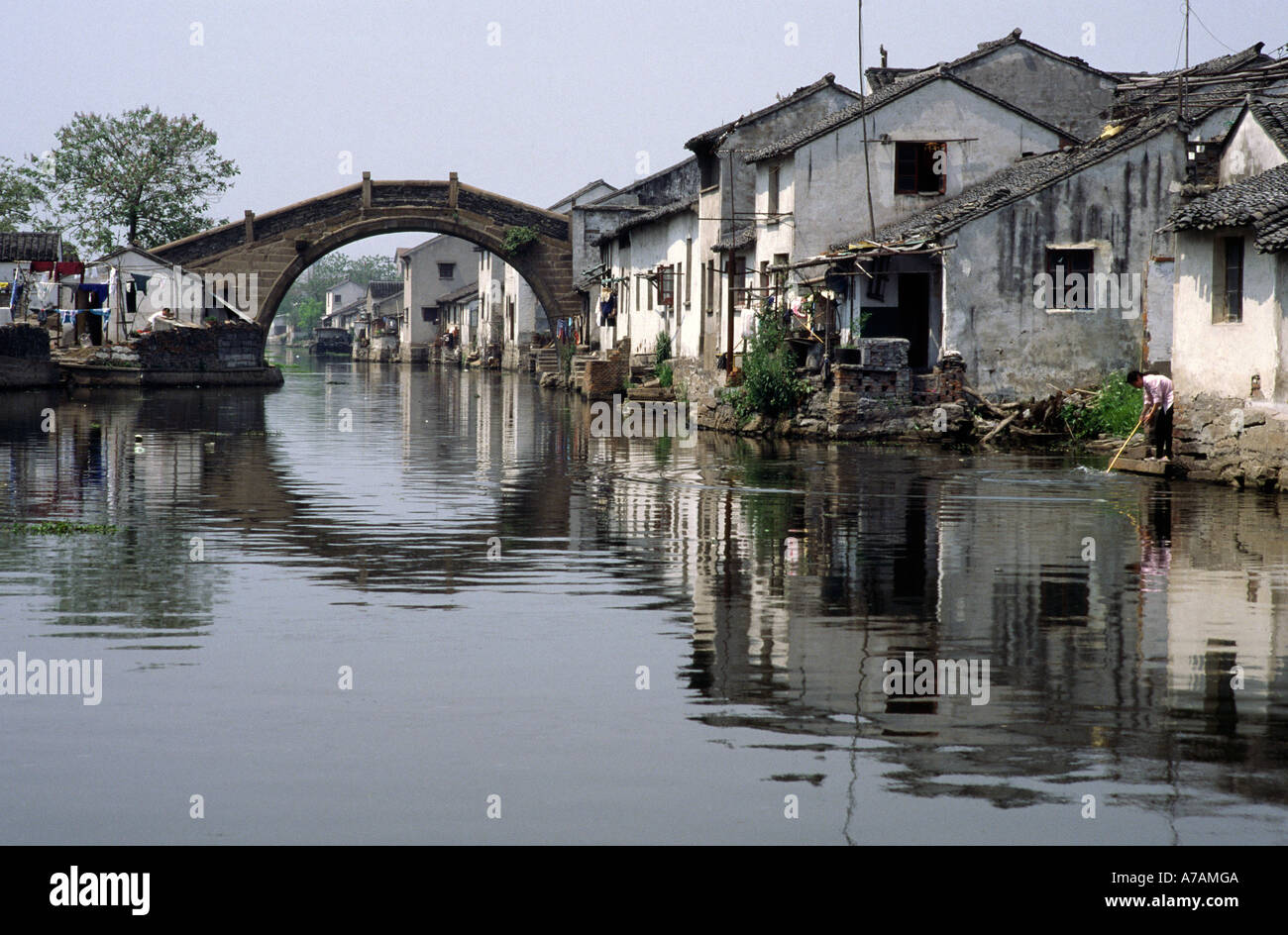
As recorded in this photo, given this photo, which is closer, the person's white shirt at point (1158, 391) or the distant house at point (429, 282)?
the person's white shirt at point (1158, 391)

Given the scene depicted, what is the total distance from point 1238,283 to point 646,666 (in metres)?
13.9

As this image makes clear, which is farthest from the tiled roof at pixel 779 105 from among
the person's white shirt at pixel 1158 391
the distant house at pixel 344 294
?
the distant house at pixel 344 294

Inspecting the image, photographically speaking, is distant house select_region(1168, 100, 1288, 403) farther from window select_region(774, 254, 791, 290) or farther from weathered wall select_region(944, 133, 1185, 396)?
window select_region(774, 254, 791, 290)

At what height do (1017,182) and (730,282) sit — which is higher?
(1017,182)

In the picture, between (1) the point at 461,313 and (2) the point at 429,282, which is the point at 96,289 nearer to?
(1) the point at 461,313

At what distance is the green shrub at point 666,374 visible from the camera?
39.7 m

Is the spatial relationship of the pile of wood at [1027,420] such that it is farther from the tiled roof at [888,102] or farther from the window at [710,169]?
the window at [710,169]

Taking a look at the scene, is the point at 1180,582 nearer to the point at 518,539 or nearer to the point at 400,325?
the point at 518,539

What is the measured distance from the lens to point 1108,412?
2458 cm

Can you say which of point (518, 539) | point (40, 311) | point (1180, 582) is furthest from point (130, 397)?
point (1180, 582)

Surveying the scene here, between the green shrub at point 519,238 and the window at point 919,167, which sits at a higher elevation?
the green shrub at point 519,238

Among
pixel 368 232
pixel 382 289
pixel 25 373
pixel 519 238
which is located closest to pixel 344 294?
pixel 382 289

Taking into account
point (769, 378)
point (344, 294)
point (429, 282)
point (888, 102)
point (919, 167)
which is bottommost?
point (769, 378)

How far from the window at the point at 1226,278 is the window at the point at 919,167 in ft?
38.5
